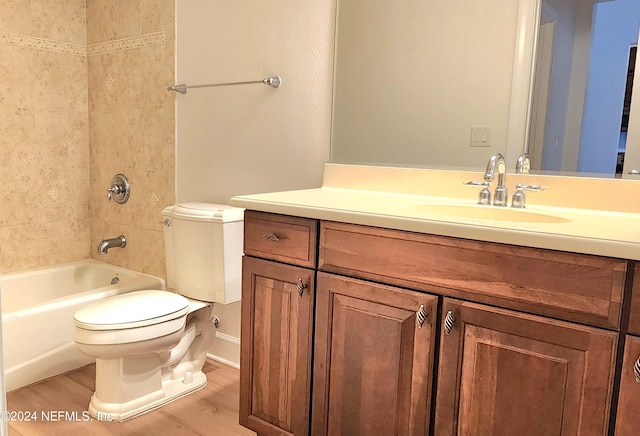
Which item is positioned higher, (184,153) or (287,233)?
(184,153)

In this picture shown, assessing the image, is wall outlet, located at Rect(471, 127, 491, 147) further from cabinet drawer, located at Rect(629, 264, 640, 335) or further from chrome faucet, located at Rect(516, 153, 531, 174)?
cabinet drawer, located at Rect(629, 264, 640, 335)

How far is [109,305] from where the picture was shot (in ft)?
6.66

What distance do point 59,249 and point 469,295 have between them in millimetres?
2545

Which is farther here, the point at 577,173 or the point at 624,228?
the point at 577,173

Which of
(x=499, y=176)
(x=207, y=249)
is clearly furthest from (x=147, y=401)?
(x=499, y=176)

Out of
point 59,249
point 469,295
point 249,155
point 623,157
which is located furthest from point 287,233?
point 59,249

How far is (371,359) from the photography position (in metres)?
1.41

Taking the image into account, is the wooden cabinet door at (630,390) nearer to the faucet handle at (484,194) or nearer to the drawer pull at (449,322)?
the drawer pull at (449,322)

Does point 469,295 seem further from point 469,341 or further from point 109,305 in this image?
point 109,305

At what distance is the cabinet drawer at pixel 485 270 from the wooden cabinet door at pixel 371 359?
0.05m

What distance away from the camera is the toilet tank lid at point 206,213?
2.13 m

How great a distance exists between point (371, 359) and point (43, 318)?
1.57m

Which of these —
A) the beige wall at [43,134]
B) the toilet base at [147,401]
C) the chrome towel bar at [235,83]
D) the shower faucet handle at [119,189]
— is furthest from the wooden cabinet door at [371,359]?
the beige wall at [43,134]

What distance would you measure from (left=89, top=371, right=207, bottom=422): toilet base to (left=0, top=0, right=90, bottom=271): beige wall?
1.16 metres
